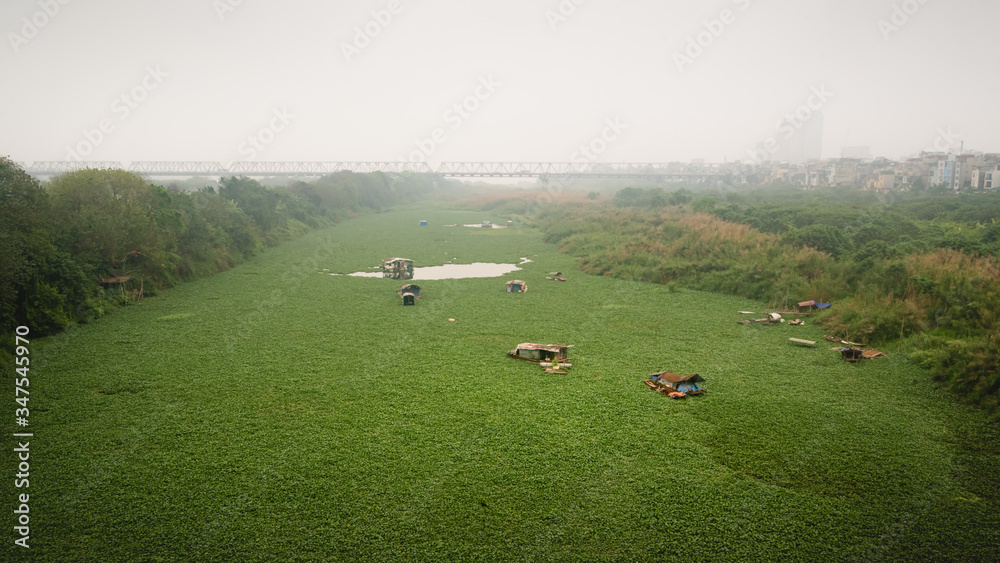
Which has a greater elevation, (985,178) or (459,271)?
(985,178)

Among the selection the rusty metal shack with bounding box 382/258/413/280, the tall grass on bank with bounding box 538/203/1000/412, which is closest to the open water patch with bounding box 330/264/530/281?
the rusty metal shack with bounding box 382/258/413/280

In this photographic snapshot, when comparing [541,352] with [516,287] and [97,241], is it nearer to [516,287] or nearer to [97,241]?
[516,287]

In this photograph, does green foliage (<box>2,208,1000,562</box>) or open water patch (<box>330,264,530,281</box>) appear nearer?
green foliage (<box>2,208,1000,562</box>)

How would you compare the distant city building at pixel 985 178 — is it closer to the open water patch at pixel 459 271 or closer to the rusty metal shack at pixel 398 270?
the open water patch at pixel 459 271

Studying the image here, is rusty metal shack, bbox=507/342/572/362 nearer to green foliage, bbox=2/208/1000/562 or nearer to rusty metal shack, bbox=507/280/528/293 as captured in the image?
green foliage, bbox=2/208/1000/562

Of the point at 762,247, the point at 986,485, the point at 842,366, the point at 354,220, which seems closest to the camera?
the point at 986,485

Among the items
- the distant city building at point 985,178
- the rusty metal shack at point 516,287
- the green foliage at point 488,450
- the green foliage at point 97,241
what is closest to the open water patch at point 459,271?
the rusty metal shack at point 516,287

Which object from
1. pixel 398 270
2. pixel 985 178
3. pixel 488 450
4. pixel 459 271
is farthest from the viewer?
pixel 985 178

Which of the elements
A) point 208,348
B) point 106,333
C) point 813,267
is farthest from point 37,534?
point 813,267

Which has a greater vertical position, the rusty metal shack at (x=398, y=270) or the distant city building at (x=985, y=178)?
the distant city building at (x=985, y=178)

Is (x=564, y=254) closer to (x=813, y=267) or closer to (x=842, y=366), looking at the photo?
(x=813, y=267)

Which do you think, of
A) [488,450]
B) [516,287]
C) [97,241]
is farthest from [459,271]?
[488,450]
